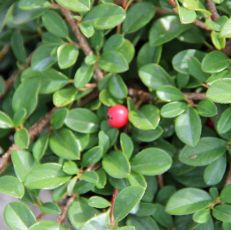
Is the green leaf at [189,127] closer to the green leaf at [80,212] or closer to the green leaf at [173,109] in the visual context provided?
the green leaf at [173,109]

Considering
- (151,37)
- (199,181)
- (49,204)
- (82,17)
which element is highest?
(82,17)

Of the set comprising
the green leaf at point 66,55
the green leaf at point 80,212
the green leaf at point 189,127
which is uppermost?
the green leaf at point 66,55

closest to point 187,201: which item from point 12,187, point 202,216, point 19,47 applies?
point 202,216

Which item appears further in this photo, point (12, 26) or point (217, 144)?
point (12, 26)

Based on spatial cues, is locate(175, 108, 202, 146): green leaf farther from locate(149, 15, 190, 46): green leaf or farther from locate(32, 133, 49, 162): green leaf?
locate(32, 133, 49, 162): green leaf

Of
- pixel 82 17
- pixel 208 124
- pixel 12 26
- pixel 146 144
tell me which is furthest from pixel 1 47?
pixel 208 124

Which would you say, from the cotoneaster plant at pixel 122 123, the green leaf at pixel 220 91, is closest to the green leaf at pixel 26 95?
the cotoneaster plant at pixel 122 123

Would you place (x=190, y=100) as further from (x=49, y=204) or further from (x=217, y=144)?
(x=49, y=204)
